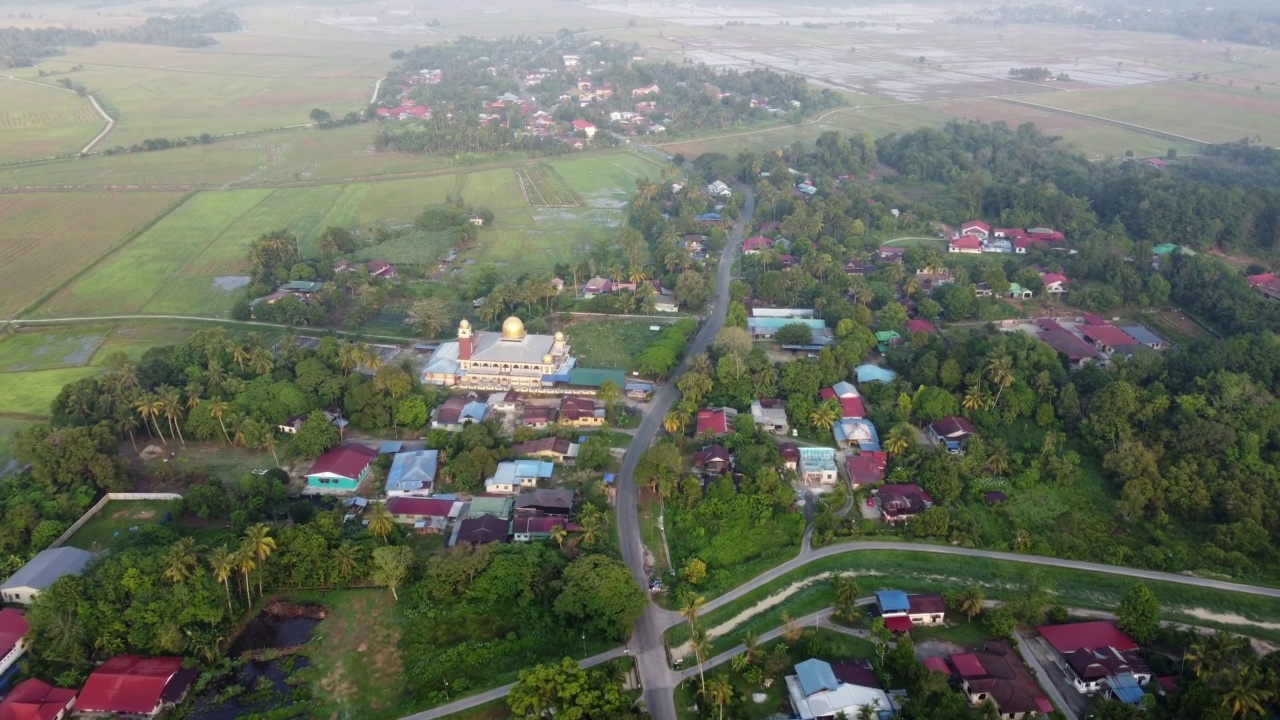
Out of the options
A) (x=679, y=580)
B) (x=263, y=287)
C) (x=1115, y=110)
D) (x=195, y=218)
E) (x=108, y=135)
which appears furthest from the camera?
(x=1115, y=110)

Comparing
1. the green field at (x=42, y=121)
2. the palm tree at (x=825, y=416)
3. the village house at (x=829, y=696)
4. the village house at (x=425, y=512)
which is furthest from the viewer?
the green field at (x=42, y=121)

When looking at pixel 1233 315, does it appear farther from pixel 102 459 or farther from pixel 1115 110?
pixel 1115 110

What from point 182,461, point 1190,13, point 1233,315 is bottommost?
point 182,461

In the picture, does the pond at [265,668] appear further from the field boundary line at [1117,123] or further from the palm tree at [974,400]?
the field boundary line at [1117,123]

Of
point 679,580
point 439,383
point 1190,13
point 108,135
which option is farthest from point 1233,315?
point 1190,13

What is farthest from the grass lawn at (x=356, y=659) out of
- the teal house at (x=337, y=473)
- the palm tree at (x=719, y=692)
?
the palm tree at (x=719, y=692)

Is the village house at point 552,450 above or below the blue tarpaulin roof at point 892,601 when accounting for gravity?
below

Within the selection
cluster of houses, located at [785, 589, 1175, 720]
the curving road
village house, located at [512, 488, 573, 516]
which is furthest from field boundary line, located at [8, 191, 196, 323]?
cluster of houses, located at [785, 589, 1175, 720]
